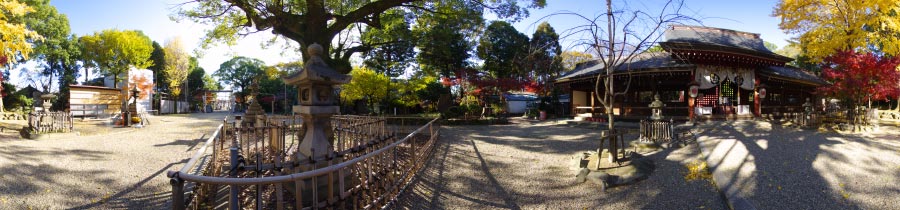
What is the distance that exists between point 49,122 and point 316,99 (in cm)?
1344

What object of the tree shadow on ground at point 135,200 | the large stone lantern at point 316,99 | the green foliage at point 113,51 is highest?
the green foliage at point 113,51

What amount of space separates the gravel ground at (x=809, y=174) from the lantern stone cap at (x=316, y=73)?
209 inches

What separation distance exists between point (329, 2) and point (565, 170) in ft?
34.4

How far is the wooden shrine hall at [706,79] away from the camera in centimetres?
1413

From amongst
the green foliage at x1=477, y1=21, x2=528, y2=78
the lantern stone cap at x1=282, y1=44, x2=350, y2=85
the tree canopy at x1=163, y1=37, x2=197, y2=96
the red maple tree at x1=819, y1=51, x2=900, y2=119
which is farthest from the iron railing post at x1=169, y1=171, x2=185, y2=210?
the tree canopy at x1=163, y1=37, x2=197, y2=96

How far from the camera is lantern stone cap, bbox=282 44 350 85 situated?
4598mm

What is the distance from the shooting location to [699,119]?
14586 millimetres

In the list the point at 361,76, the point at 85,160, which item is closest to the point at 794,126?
the point at 361,76

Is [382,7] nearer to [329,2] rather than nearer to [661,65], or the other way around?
[329,2]

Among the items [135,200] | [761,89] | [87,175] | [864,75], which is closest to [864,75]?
[864,75]

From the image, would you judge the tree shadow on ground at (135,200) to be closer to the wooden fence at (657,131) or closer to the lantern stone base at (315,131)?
the lantern stone base at (315,131)

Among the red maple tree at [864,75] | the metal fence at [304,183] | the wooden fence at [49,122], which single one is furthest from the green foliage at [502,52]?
the metal fence at [304,183]

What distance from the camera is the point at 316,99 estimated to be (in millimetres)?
4859

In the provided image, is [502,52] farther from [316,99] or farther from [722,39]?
[316,99]
